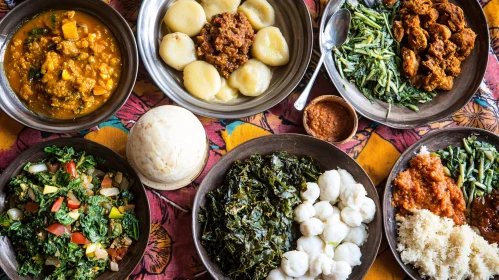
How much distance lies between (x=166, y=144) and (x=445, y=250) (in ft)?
7.56

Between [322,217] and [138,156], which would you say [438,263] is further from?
[138,156]

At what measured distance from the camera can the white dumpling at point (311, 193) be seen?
359cm

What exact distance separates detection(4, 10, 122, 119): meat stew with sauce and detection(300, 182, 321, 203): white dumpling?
1.72 meters

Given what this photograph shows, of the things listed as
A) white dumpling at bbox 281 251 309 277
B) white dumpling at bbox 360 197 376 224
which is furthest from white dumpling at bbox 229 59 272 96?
white dumpling at bbox 281 251 309 277

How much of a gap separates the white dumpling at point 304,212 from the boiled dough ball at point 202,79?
114cm

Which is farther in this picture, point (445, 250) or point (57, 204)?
point (445, 250)

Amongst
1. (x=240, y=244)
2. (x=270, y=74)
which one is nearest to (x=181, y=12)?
(x=270, y=74)

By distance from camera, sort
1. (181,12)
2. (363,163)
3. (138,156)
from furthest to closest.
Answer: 1. (363,163)
2. (181,12)
3. (138,156)

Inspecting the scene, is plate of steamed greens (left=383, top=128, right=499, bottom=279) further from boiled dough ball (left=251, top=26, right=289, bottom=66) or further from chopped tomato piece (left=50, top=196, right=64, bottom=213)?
chopped tomato piece (left=50, top=196, right=64, bottom=213)

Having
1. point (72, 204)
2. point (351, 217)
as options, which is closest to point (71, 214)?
point (72, 204)

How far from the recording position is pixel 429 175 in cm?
375

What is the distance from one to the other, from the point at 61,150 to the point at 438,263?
306 centimetres

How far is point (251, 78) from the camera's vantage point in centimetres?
373

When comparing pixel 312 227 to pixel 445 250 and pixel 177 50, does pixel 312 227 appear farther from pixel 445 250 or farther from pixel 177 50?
pixel 177 50
